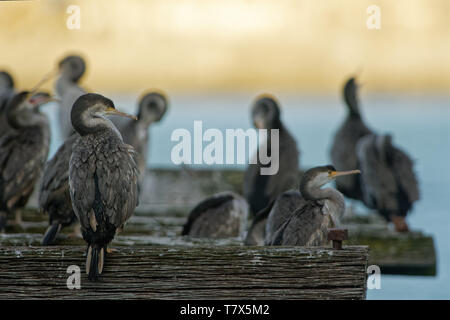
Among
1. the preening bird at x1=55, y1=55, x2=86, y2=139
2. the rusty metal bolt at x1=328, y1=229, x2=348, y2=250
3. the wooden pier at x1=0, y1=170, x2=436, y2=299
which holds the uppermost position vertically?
the preening bird at x1=55, y1=55, x2=86, y2=139

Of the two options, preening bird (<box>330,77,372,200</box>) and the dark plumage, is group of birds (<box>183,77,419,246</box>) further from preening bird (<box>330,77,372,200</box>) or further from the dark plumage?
the dark plumage

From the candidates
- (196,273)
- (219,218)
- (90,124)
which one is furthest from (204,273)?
(219,218)

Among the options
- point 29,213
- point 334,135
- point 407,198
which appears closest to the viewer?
point 29,213

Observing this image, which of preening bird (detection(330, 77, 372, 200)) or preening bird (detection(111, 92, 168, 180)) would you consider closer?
preening bird (detection(111, 92, 168, 180))

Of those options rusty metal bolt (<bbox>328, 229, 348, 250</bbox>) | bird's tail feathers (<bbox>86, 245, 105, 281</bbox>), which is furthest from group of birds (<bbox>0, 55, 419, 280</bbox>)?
rusty metal bolt (<bbox>328, 229, 348, 250</bbox>)

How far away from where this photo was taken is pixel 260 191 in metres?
8.08

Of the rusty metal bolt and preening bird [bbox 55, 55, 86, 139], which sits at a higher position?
preening bird [bbox 55, 55, 86, 139]

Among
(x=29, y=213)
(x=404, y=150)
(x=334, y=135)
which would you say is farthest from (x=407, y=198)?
(x=29, y=213)

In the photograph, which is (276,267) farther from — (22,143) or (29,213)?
(29,213)

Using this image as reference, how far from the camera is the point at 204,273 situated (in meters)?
4.62

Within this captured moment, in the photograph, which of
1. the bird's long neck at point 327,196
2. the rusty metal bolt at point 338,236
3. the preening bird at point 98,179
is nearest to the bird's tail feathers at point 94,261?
the preening bird at point 98,179

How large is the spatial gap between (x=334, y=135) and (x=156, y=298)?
6.11 metres

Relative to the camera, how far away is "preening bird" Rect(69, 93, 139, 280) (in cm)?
455

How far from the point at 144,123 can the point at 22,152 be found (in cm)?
129
